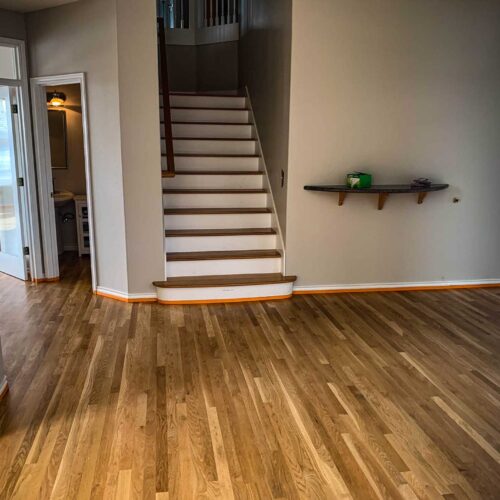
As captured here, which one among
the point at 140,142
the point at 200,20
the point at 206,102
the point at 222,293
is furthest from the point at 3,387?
the point at 200,20

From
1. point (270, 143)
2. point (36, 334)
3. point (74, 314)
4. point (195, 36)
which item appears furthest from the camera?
point (195, 36)

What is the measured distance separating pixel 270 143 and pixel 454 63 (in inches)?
74.2

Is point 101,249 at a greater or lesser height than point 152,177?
lesser

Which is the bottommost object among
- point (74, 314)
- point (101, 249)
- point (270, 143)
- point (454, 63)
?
point (74, 314)

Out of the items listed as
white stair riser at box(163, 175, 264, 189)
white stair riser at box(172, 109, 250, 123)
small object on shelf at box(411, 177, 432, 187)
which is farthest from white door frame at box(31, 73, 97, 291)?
small object on shelf at box(411, 177, 432, 187)

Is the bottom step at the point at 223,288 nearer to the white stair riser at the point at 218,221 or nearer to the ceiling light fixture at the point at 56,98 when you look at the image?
the white stair riser at the point at 218,221

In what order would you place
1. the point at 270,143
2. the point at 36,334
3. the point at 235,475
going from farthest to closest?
the point at 270,143 < the point at 36,334 < the point at 235,475

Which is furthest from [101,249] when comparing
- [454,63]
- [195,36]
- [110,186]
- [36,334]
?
[195,36]

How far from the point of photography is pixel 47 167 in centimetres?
504

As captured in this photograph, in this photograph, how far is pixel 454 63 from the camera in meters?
4.65

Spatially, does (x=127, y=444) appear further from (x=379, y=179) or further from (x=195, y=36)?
(x=195, y=36)

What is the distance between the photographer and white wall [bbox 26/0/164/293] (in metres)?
4.15

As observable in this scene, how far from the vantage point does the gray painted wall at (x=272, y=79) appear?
4.62 meters

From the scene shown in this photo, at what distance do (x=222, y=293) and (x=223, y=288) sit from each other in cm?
5
